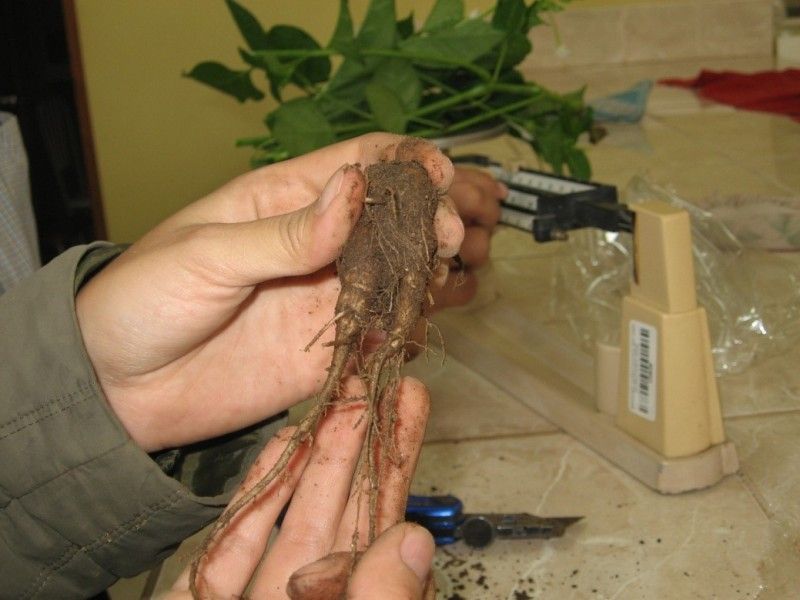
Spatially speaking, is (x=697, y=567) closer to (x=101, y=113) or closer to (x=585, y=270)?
(x=585, y=270)

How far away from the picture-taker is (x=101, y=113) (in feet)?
6.89

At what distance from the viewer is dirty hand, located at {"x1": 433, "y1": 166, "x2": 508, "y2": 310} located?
107 cm

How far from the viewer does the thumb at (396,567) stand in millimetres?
519

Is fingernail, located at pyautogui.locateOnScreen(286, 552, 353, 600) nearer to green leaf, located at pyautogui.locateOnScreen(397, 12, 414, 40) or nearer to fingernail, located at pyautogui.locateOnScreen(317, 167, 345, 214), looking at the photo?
fingernail, located at pyautogui.locateOnScreen(317, 167, 345, 214)

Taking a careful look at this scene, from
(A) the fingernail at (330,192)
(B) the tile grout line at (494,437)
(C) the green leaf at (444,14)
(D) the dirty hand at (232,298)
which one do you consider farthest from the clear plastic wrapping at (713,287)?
(A) the fingernail at (330,192)

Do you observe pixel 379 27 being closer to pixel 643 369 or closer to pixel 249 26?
pixel 249 26

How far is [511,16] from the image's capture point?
1.15 metres

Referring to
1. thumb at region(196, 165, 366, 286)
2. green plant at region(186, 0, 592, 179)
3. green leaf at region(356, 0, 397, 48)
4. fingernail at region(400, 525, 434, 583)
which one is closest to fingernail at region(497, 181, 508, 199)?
green plant at region(186, 0, 592, 179)

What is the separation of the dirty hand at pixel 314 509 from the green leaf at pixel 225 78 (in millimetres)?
707

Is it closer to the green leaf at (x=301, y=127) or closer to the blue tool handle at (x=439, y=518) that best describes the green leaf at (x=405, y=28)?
the green leaf at (x=301, y=127)

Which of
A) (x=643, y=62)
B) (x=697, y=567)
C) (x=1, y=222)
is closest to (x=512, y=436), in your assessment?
(x=697, y=567)

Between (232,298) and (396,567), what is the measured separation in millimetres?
238

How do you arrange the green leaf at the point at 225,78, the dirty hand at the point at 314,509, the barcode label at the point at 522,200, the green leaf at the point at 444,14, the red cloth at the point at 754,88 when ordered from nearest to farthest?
the dirty hand at the point at 314,509 → the barcode label at the point at 522,200 → the green leaf at the point at 444,14 → the green leaf at the point at 225,78 → the red cloth at the point at 754,88

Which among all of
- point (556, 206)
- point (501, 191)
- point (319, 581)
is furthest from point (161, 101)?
point (319, 581)
